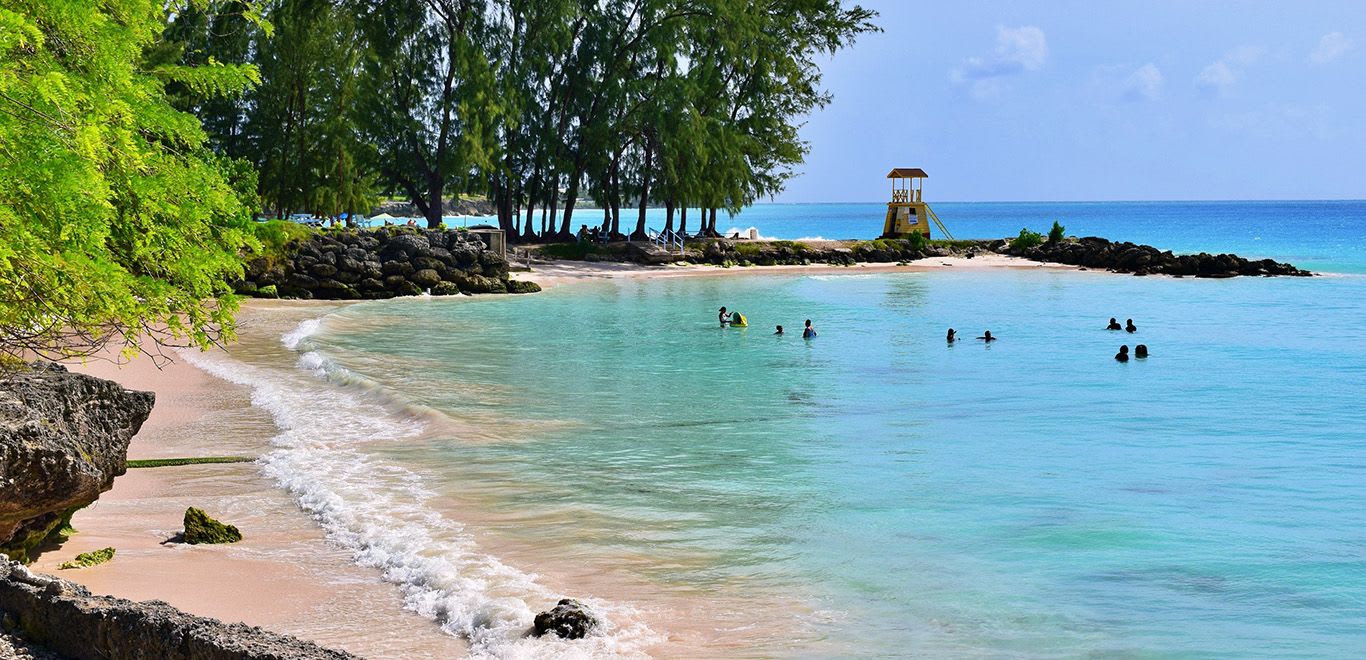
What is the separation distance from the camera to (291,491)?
43.5 ft

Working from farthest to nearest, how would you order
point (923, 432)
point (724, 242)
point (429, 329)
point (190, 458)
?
point (724, 242) < point (429, 329) < point (923, 432) < point (190, 458)

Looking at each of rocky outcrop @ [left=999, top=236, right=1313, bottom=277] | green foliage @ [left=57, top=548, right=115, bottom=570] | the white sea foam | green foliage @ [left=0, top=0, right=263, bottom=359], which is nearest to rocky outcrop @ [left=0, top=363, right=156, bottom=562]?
green foliage @ [left=57, top=548, right=115, bottom=570]

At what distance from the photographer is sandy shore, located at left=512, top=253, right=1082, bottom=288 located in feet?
194

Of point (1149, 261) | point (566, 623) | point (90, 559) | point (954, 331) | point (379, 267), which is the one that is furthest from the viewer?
point (1149, 261)

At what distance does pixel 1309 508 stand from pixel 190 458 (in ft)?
44.3

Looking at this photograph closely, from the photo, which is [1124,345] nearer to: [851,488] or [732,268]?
[851,488]

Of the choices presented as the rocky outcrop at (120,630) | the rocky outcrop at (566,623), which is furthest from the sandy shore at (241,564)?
the rocky outcrop at (120,630)

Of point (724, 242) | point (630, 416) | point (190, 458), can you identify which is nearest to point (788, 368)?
point (630, 416)

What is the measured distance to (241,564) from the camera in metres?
10.3

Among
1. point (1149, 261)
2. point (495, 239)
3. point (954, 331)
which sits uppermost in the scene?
point (495, 239)

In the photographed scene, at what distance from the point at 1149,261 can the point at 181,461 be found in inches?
2549

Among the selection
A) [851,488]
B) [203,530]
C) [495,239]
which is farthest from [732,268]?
[203,530]

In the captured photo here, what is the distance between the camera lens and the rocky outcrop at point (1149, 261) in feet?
220

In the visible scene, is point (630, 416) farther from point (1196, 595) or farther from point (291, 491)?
point (1196, 595)
